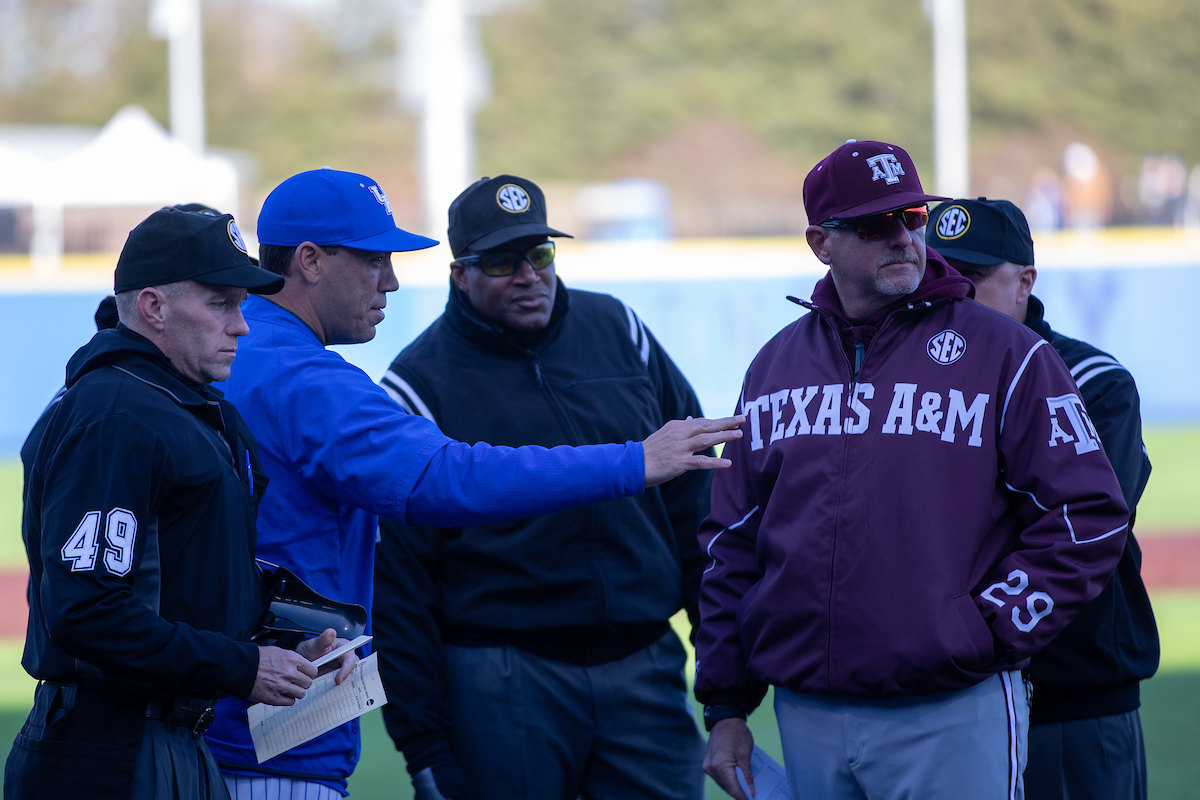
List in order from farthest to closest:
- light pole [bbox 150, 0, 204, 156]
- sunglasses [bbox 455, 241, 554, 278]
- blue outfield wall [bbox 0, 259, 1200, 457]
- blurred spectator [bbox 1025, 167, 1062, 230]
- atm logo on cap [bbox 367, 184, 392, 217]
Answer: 1. blurred spectator [bbox 1025, 167, 1062, 230]
2. light pole [bbox 150, 0, 204, 156]
3. blue outfield wall [bbox 0, 259, 1200, 457]
4. sunglasses [bbox 455, 241, 554, 278]
5. atm logo on cap [bbox 367, 184, 392, 217]

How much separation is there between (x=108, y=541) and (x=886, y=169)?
1.94 metres

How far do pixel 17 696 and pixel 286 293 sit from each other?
180 inches

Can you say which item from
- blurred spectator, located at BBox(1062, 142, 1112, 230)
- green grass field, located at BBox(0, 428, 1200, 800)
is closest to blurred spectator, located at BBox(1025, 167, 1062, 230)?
blurred spectator, located at BBox(1062, 142, 1112, 230)

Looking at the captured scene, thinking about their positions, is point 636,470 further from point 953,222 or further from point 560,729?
point 953,222

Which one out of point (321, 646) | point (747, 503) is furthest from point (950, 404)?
point (321, 646)

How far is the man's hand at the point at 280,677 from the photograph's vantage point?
8.23ft

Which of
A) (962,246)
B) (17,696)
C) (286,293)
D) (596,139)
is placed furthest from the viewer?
(596,139)

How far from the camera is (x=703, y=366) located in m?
14.9

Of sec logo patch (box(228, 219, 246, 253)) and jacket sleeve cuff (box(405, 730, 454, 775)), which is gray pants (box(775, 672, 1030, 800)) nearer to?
jacket sleeve cuff (box(405, 730, 454, 775))

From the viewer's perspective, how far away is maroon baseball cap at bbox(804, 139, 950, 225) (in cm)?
294

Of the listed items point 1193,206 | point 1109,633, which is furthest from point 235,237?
point 1193,206

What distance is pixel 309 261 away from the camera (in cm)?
308

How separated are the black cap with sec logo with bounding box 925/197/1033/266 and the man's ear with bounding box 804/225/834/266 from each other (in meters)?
0.58

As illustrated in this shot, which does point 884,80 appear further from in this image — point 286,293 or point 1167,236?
point 286,293
